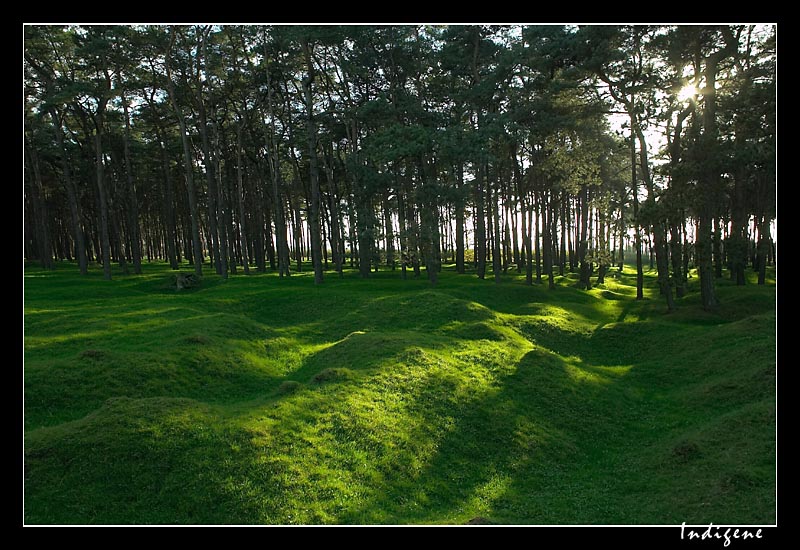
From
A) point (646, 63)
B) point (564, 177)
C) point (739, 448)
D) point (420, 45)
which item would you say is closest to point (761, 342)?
point (739, 448)

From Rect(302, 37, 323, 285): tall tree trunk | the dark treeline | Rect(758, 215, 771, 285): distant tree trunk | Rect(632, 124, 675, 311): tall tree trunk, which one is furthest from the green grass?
Rect(758, 215, 771, 285): distant tree trunk

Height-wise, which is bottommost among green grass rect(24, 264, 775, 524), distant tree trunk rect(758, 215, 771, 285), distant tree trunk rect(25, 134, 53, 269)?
green grass rect(24, 264, 775, 524)

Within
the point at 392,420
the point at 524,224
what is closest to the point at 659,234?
the point at 524,224

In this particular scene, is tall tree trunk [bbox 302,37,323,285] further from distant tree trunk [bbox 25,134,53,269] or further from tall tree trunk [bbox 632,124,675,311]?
distant tree trunk [bbox 25,134,53,269]

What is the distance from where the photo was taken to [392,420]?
15188 millimetres

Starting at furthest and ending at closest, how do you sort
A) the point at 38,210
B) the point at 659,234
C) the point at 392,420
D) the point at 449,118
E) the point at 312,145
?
1. the point at 38,210
2. the point at 449,118
3. the point at 312,145
4. the point at 659,234
5. the point at 392,420

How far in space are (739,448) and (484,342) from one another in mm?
12123

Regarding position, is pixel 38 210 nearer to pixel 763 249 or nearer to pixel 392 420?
pixel 392 420

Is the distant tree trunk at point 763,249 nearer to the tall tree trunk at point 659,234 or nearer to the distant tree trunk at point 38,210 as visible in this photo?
the tall tree trunk at point 659,234

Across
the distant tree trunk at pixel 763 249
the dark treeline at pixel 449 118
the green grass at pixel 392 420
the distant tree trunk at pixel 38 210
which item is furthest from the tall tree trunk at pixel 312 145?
the distant tree trunk at pixel 763 249

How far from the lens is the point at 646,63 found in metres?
33.3

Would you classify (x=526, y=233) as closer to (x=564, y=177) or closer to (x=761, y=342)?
(x=564, y=177)

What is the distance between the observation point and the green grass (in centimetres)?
1113

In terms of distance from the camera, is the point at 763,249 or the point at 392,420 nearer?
the point at 392,420
